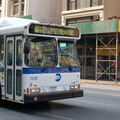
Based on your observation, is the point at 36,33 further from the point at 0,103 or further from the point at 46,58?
the point at 0,103

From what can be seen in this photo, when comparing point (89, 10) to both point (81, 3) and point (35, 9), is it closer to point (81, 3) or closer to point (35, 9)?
point (81, 3)

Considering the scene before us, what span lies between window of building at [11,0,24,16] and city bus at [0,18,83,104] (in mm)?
31755

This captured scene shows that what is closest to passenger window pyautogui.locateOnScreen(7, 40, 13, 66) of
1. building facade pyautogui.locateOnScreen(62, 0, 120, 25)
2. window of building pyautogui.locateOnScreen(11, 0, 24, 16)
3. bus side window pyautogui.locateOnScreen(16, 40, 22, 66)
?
bus side window pyautogui.locateOnScreen(16, 40, 22, 66)

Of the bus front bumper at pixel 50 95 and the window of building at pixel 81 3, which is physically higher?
the window of building at pixel 81 3

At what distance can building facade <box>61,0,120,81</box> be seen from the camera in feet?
83.1

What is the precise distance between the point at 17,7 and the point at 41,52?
34.4m

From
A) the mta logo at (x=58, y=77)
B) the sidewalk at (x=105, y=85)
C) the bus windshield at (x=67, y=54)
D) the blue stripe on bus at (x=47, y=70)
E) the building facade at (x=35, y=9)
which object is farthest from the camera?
the building facade at (x=35, y=9)

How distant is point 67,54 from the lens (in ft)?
34.5

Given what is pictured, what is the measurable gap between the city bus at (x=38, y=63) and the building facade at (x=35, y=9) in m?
30.7

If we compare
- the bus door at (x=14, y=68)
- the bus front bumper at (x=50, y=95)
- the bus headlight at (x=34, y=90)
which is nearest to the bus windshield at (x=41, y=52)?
the bus door at (x=14, y=68)

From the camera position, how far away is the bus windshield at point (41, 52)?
31.8 ft

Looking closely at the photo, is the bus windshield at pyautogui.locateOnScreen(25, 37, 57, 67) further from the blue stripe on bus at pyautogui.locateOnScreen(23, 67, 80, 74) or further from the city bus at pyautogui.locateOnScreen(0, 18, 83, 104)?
the blue stripe on bus at pyautogui.locateOnScreen(23, 67, 80, 74)

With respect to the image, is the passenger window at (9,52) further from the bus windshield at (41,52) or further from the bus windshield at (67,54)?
the bus windshield at (67,54)

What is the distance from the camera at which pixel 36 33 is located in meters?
9.73
